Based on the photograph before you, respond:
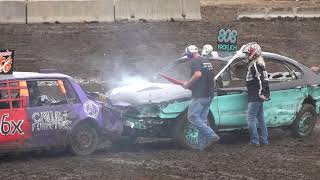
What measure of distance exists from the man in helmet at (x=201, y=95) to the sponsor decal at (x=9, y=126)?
2.84 metres

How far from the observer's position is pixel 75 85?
10430 mm

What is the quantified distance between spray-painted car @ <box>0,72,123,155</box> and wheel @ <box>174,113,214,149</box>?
3.28 feet

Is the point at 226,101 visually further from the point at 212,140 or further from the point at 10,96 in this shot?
the point at 10,96

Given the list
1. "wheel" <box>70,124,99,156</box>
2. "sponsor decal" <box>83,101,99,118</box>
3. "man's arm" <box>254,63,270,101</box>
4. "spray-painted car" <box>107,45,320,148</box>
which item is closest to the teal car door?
"spray-painted car" <box>107,45,320,148</box>

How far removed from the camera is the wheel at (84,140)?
10.3 m

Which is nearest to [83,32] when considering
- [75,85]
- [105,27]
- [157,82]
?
[105,27]

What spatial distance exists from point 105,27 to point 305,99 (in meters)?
12.7

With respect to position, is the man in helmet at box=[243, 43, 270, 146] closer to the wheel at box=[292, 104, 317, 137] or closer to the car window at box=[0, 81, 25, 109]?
the wheel at box=[292, 104, 317, 137]

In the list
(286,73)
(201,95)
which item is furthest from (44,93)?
(286,73)

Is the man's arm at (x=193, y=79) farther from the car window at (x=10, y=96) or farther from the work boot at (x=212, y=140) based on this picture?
the car window at (x=10, y=96)

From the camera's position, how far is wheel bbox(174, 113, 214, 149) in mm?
11000

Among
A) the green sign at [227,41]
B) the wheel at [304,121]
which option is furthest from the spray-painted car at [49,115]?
the wheel at [304,121]

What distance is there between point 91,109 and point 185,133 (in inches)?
66.7

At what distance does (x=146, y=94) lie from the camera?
11.0 meters
